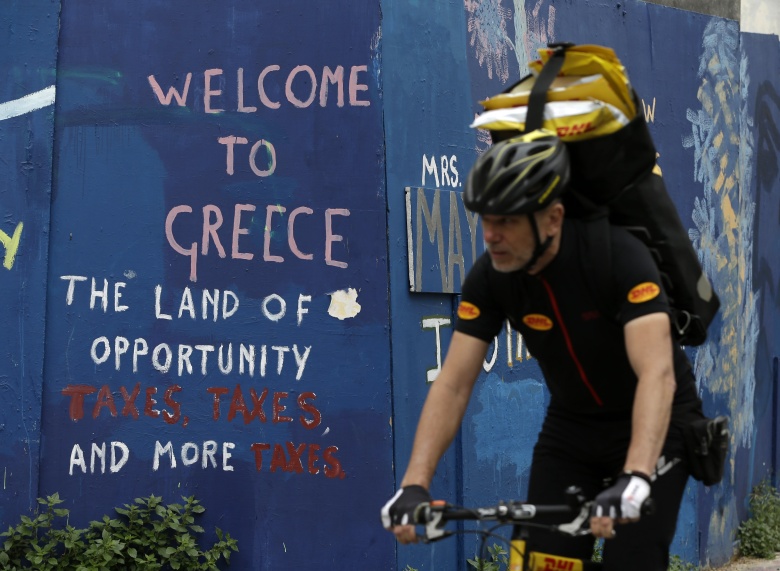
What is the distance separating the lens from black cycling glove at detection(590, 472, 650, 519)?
3422mm

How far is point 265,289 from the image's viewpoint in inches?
269

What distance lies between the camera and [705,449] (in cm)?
397

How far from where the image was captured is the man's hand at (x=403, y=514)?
3.67 m

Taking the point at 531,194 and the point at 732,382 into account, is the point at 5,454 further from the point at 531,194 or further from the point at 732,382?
the point at 732,382

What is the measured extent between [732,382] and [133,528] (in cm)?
461

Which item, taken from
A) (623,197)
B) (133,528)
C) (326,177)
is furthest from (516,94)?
(133,528)

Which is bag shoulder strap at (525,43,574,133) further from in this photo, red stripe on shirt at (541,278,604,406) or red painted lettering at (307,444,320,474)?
red painted lettering at (307,444,320,474)

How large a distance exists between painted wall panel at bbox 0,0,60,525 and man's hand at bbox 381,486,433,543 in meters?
3.69

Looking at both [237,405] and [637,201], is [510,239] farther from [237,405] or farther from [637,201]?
[237,405]

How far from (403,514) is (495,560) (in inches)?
138

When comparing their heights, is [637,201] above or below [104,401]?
above

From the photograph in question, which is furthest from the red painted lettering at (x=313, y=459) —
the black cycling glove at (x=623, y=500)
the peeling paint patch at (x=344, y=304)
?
the black cycling glove at (x=623, y=500)

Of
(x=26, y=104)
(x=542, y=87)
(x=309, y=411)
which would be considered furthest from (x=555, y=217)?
(x=26, y=104)

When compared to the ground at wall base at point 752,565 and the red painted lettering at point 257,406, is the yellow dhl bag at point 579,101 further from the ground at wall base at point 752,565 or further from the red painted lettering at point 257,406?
the ground at wall base at point 752,565
